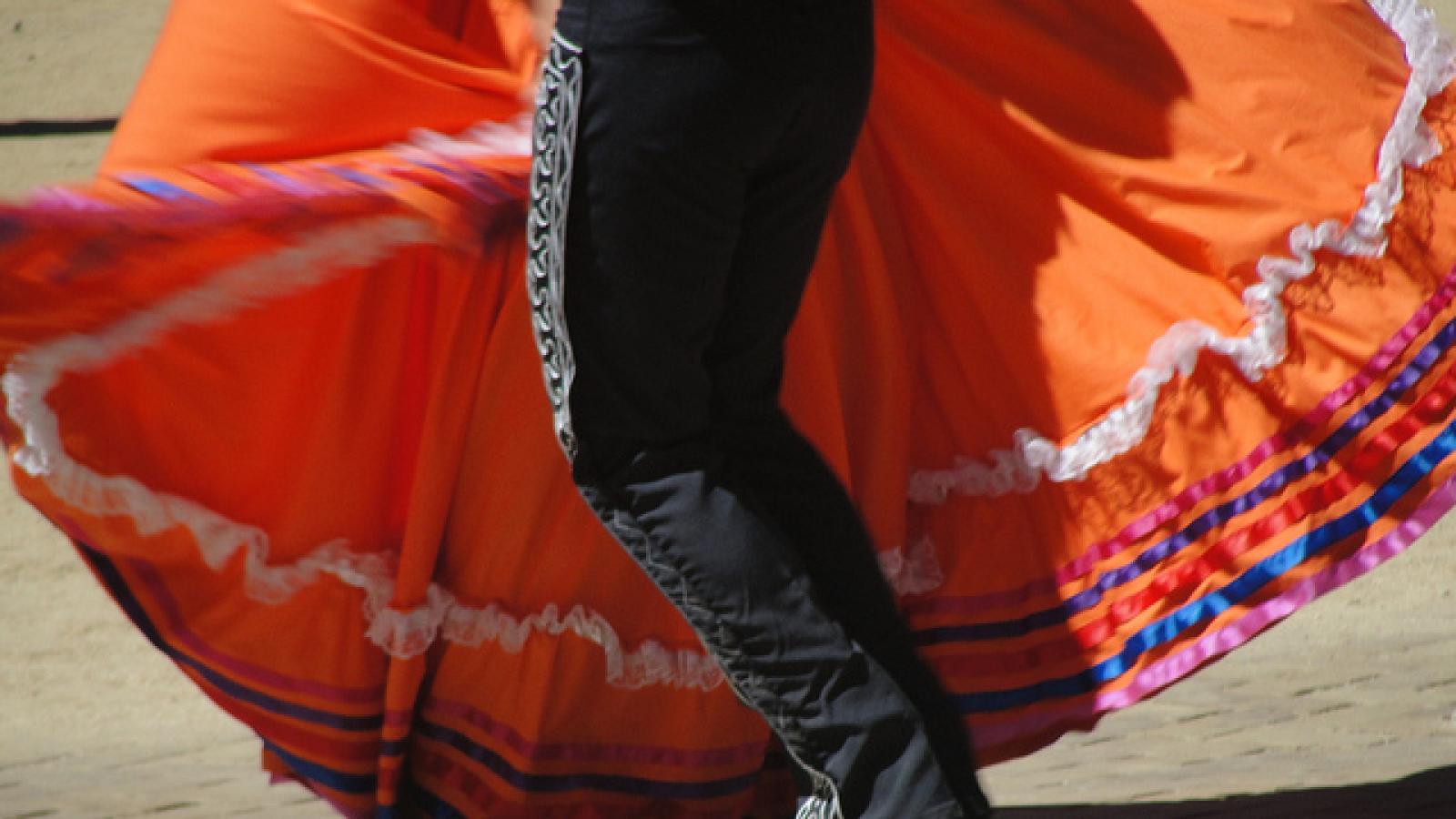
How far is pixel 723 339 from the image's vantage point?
190cm

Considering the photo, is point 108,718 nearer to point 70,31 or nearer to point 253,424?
point 253,424

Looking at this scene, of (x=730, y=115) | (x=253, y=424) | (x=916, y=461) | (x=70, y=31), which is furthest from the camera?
(x=70, y=31)

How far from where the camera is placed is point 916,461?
2422mm

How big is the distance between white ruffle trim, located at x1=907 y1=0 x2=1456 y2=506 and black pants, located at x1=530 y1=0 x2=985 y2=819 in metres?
0.50

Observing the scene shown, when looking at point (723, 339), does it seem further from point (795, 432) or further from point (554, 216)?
point (554, 216)

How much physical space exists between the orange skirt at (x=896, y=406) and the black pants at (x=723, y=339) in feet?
1.08

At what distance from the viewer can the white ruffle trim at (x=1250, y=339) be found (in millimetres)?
2330

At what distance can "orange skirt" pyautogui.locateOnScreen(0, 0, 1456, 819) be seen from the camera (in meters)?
2.16

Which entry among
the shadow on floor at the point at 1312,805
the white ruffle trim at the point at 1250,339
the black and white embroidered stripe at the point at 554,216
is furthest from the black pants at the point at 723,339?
the shadow on floor at the point at 1312,805

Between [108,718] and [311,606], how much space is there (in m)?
1.18

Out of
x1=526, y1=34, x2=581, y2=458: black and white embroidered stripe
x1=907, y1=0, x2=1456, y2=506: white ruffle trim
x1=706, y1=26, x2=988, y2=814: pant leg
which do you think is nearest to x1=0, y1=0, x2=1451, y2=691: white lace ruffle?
x1=907, y1=0, x2=1456, y2=506: white ruffle trim

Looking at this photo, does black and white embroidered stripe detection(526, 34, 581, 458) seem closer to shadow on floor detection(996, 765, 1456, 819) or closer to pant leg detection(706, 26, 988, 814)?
pant leg detection(706, 26, 988, 814)

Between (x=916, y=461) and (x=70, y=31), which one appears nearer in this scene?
(x=916, y=461)

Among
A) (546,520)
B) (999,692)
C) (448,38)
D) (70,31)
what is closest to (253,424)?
(546,520)
